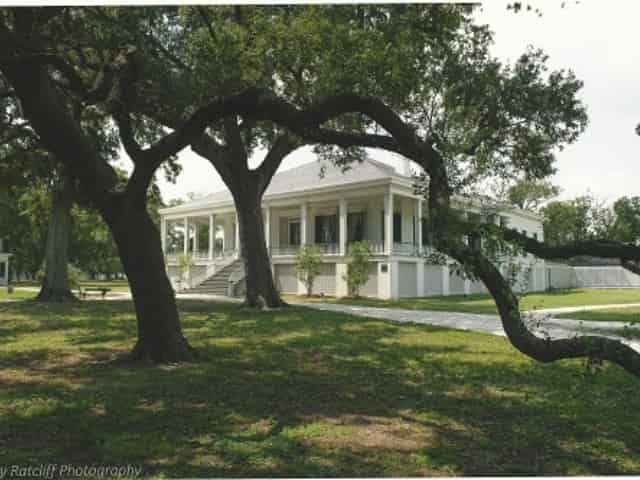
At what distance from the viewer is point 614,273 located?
40562mm

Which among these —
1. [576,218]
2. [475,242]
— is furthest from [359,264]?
[576,218]

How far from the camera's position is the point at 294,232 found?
30547 mm

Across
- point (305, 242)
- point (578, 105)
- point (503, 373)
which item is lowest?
point (503, 373)

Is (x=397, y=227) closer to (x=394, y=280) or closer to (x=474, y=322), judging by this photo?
(x=394, y=280)

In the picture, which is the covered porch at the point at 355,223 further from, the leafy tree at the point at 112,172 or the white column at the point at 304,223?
the leafy tree at the point at 112,172

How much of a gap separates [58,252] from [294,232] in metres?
12.5

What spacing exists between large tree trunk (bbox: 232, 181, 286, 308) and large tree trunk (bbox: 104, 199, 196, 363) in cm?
1013

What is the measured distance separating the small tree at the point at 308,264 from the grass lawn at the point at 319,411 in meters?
14.6

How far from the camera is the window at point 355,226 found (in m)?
27.5

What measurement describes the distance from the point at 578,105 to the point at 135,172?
11.9 metres

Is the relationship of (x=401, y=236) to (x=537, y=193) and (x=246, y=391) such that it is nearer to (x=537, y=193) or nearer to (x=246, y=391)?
(x=246, y=391)

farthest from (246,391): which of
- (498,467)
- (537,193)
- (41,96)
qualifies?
(537,193)

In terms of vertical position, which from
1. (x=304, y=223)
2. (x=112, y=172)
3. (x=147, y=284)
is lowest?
(x=147, y=284)

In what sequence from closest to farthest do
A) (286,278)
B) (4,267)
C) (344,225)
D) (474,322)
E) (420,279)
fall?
(474,322)
(420,279)
(344,225)
(286,278)
(4,267)
